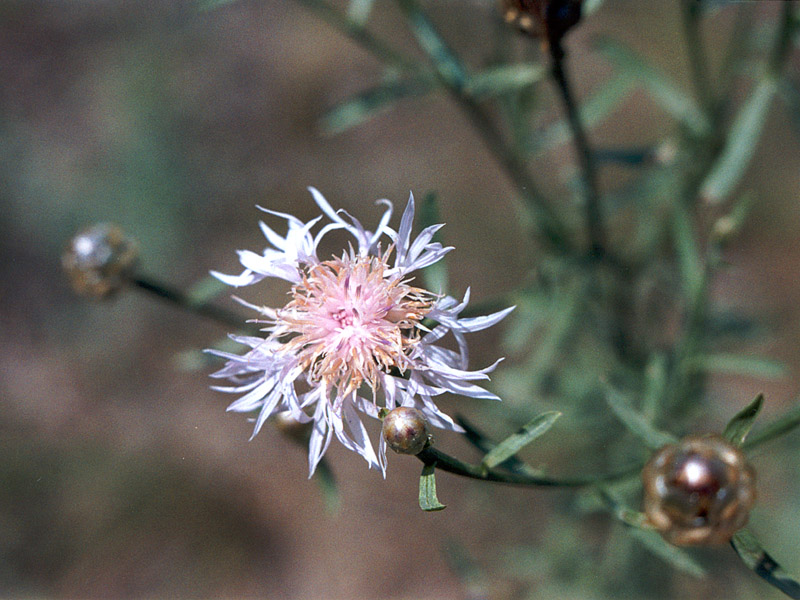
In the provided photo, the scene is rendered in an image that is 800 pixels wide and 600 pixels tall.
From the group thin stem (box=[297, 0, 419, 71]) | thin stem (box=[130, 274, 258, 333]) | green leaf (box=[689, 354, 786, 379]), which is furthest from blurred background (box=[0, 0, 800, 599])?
thin stem (box=[130, 274, 258, 333])

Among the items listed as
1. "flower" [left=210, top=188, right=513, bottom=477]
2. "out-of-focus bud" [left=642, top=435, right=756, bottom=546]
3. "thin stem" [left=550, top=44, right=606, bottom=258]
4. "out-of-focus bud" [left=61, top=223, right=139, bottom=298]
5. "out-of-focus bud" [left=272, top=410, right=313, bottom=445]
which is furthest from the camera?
"out-of-focus bud" [left=61, top=223, right=139, bottom=298]

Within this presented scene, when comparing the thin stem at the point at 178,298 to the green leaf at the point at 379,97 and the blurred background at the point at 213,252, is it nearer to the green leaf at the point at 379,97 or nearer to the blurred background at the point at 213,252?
the green leaf at the point at 379,97

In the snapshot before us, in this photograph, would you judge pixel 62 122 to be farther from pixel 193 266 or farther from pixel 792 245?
pixel 792 245

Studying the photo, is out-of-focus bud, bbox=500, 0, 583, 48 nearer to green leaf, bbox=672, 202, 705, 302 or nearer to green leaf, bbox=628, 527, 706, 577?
green leaf, bbox=672, 202, 705, 302

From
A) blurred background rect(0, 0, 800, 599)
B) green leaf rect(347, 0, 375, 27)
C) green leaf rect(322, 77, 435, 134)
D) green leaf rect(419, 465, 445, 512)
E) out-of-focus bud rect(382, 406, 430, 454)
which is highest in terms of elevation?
green leaf rect(347, 0, 375, 27)

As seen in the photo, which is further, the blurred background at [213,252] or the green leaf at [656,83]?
the blurred background at [213,252]

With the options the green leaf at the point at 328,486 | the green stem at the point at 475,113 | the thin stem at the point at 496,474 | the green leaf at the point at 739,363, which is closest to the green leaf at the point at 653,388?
the green leaf at the point at 739,363

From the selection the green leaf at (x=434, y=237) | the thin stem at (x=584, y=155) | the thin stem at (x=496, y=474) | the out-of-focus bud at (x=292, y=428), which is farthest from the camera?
the out-of-focus bud at (x=292, y=428)

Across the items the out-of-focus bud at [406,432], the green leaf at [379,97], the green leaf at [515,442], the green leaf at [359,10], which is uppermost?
the green leaf at [359,10]
